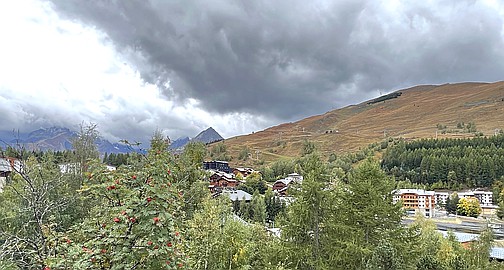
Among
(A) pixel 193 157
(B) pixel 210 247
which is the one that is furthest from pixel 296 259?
(A) pixel 193 157

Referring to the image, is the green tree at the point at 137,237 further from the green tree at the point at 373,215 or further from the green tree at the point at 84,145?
the green tree at the point at 84,145

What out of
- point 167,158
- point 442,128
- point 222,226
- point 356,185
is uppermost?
point 442,128

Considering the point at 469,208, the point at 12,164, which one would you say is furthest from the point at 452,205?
the point at 12,164

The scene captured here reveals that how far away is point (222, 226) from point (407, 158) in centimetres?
11077

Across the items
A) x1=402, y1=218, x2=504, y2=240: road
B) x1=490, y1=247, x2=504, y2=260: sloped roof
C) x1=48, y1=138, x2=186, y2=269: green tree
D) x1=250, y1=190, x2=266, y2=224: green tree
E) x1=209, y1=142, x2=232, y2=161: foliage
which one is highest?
x1=209, y1=142, x2=232, y2=161: foliage

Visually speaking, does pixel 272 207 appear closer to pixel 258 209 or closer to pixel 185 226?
pixel 258 209

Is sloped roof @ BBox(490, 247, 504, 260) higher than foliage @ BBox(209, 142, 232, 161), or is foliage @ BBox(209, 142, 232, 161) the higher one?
foliage @ BBox(209, 142, 232, 161)

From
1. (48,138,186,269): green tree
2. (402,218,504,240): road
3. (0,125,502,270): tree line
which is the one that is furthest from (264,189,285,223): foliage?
(48,138,186,269): green tree

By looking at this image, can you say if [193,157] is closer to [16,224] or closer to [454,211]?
[16,224]

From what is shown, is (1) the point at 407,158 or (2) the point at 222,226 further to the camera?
(1) the point at 407,158

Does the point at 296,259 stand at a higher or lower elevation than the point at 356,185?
lower

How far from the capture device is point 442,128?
7190 inches

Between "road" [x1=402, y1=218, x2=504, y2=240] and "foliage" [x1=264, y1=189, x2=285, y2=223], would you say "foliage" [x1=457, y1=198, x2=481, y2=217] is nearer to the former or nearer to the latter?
"road" [x1=402, y1=218, x2=504, y2=240]

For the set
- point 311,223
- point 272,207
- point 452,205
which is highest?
point 311,223
